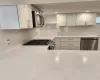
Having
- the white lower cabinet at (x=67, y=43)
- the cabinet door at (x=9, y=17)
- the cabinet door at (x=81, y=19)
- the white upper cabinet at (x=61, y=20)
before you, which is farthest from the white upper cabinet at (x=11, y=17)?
the cabinet door at (x=81, y=19)

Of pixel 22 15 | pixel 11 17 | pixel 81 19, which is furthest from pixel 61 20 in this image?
pixel 11 17

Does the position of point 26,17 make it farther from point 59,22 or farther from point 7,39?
point 59,22

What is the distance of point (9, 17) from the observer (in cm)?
192

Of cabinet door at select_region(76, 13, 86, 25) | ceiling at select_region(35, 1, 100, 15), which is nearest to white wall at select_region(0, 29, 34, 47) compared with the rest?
ceiling at select_region(35, 1, 100, 15)

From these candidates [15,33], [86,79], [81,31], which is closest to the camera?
[86,79]

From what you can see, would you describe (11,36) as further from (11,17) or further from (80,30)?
(80,30)

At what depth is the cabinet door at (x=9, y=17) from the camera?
1.89 m

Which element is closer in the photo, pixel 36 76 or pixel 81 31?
pixel 36 76

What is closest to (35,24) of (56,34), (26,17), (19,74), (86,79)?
(26,17)

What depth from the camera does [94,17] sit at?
4.34 m

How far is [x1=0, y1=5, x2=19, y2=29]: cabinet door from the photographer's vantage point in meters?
1.89

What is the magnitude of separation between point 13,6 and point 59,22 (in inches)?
111

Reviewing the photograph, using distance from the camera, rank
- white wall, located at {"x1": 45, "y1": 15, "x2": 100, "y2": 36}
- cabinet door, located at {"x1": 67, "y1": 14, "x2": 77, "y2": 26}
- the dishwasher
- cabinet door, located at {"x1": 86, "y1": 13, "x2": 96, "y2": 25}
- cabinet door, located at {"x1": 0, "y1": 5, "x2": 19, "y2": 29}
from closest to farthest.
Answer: cabinet door, located at {"x1": 0, "y1": 5, "x2": 19, "y2": 29} → the dishwasher → cabinet door, located at {"x1": 86, "y1": 13, "x2": 96, "y2": 25} → cabinet door, located at {"x1": 67, "y1": 14, "x2": 77, "y2": 26} → white wall, located at {"x1": 45, "y1": 15, "x2": 100, "y2": 36}

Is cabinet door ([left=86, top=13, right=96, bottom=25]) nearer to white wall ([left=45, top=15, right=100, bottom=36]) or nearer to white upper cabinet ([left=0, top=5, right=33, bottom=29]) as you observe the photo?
white wall ([left=45, top=15, right=100, bottom=36])
